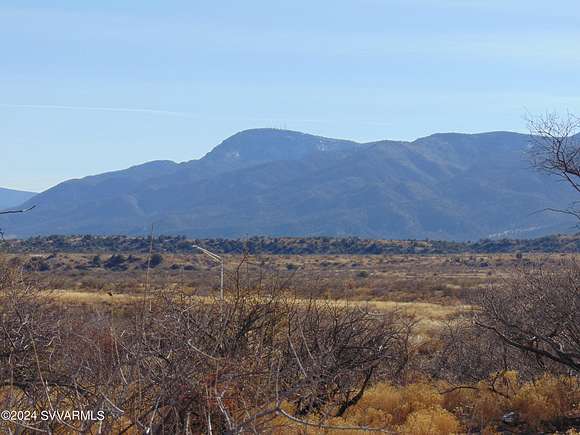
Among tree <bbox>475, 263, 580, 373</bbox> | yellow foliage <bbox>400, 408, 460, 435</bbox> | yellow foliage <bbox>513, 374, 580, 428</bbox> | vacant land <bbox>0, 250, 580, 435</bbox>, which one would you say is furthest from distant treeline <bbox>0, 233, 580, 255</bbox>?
yellow foliage <bbox>400, 408, 460, 435</bbox>

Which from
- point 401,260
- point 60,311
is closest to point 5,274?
point 60,311

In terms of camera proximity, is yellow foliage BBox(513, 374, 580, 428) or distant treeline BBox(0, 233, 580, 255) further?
distant treeline BBox(0, 233, 580, 255)

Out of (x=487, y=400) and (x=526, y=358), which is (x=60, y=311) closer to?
(x=487, y=400)

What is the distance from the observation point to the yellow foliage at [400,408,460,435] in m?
10.9

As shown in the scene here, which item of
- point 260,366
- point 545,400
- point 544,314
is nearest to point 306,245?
point 545,400

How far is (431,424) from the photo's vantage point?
11211 millimetres

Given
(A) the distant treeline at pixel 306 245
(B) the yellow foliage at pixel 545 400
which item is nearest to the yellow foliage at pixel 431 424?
(B) the yellow foliage at pixel 545 400

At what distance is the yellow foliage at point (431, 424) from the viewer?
1095cm

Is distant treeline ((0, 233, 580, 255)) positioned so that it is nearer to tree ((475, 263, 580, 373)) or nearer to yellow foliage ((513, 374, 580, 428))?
tree ((475, 263, 580, 373))

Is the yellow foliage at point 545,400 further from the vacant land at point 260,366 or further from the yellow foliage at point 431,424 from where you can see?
the yellow foliage at point 431,424

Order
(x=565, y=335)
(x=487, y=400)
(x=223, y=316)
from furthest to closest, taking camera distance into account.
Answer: (x=487, y=400)
(x=565, y=335)
(x=223, y=316)

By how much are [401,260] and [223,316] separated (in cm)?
8059

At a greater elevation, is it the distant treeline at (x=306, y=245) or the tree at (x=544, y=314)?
the tree at (x=544, y=314)

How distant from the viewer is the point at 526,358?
16.0 meters
